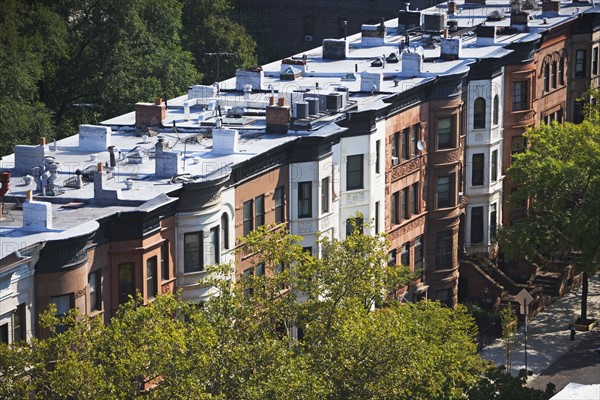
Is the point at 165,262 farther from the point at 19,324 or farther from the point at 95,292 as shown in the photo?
the point at 19,324

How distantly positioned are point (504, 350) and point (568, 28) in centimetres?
2552

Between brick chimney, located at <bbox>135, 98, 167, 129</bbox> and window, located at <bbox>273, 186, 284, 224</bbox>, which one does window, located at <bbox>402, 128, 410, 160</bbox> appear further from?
brick chimney, located at <bbox>135, 98, 167, 129</bbox>

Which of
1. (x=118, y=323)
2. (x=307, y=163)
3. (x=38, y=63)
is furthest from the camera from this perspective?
(x=38, y=63)

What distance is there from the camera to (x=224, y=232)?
248 ft

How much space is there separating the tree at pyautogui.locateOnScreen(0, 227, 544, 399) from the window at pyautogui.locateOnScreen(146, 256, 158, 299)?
271cm

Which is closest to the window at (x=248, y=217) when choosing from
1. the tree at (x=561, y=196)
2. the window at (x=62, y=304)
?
the window at (x=62, y=304)

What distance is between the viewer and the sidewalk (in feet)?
295

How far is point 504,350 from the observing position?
91.4m

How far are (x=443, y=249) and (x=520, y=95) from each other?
11.5 metres

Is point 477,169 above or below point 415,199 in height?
above

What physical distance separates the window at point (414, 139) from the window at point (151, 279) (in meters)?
23.6

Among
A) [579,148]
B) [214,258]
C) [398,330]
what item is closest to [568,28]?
[579,148]

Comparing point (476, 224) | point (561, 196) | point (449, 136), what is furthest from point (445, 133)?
point (476, 224)

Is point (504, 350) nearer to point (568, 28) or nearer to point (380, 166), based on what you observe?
point (380, 166)
